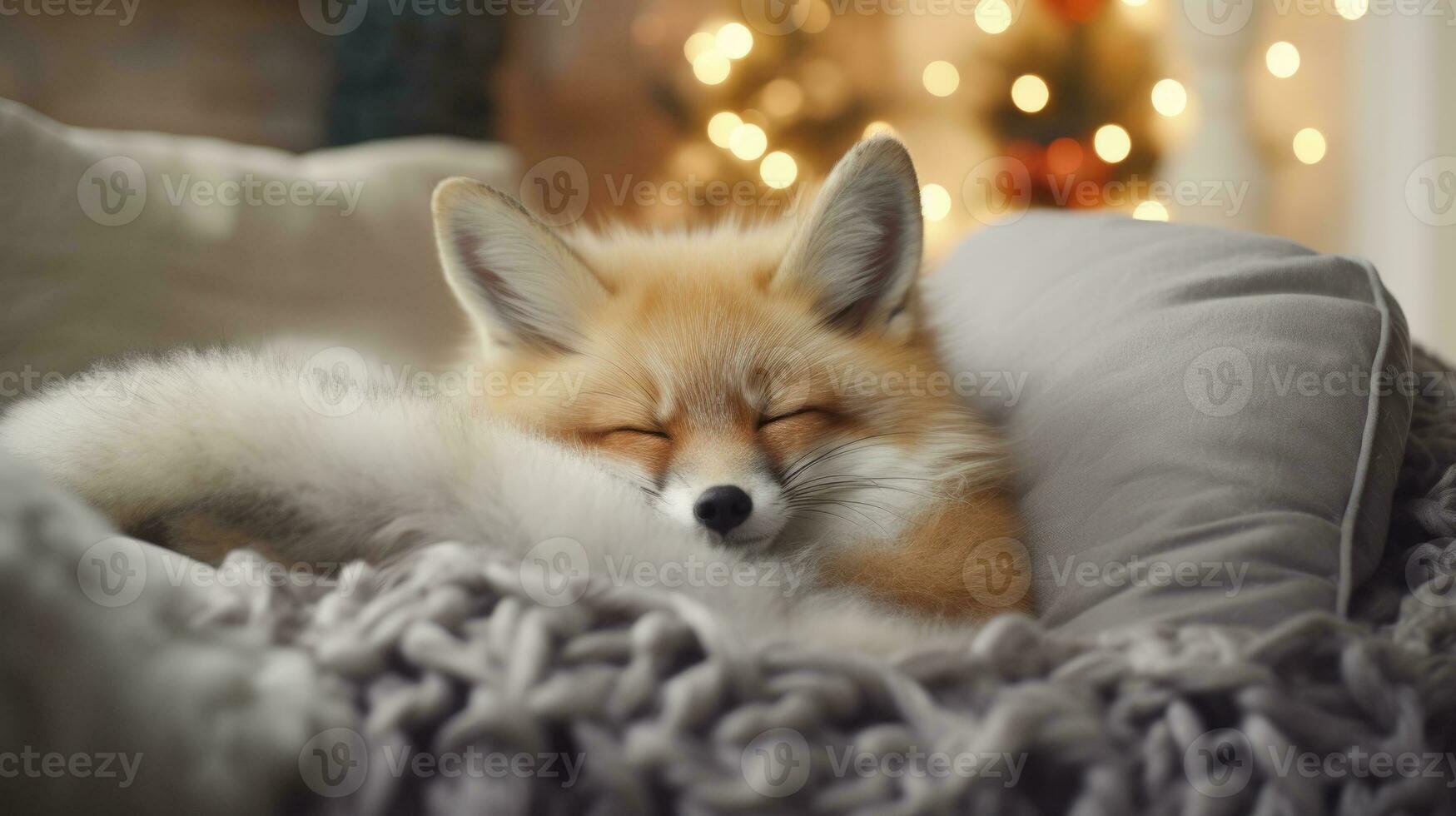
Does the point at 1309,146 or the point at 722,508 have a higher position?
the point at 1309,146

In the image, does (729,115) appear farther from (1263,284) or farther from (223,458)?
(223,458)

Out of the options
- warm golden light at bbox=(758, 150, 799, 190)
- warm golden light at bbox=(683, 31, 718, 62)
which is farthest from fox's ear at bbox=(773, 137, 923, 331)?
warm golden light at bbox=(683, 31, 718, 62)

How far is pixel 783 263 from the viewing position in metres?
1.21

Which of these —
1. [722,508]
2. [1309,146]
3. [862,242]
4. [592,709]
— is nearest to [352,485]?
[592,709]

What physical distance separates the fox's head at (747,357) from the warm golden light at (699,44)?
305 centimetres

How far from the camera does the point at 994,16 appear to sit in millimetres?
4121

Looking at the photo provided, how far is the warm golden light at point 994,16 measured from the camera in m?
4.09

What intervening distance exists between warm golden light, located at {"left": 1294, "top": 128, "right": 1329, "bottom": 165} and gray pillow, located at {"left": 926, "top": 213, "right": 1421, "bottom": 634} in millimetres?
3386

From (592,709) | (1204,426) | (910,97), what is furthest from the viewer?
(910,97)

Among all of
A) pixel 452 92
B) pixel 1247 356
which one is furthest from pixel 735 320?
pixel 452 92

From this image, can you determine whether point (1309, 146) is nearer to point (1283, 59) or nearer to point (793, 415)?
point (1283, 59)

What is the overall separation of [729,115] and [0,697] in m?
3.88

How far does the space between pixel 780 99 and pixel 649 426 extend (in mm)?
3257

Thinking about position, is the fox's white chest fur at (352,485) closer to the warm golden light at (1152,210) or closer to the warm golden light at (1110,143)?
the warm golden light at (1152,210)
